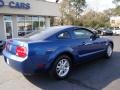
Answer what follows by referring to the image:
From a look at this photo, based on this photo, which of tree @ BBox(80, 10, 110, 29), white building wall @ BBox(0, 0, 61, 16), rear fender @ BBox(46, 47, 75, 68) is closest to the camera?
rear fender @ BBox(46, 47, 75, 68)

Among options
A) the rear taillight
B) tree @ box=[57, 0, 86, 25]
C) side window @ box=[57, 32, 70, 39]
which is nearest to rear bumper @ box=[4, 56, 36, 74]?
the rear taillight

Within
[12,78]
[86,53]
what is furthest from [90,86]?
[12,78]

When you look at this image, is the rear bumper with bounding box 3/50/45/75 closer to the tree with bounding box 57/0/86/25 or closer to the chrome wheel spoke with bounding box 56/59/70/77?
the chrome wheel spoke with bounding box 56/59/70/77

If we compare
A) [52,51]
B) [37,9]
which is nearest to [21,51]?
[52,51]

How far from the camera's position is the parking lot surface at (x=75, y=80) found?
4.59 meters

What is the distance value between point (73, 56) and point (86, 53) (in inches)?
26.3

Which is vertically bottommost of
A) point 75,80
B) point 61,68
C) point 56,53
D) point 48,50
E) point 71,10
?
point 75,80

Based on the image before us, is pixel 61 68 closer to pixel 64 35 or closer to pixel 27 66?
pixel 64 35

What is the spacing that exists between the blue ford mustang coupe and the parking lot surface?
0.35 m

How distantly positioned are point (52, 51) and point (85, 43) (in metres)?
1.52

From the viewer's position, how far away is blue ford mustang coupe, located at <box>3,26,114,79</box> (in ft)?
14.8

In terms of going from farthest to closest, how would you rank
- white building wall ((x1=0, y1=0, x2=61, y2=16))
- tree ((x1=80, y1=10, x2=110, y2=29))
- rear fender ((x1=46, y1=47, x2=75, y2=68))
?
1. tree ((x1=80, y1=10, x2=110, y2=29))
2. white building wall ((x1=0, y1=0, x2=61, y2=16))
3. rear fender ((x1=46, y1=47, x2=75, y2=68))

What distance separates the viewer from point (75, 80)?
5066 mm

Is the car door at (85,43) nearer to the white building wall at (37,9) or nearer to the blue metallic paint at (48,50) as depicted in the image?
the blue metallic paint at (48,50)
